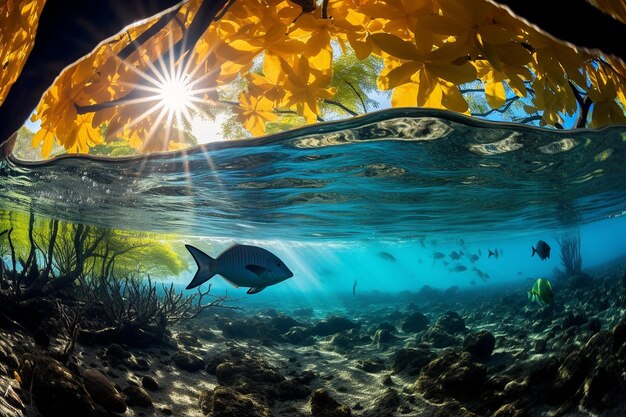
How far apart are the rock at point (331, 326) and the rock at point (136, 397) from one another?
12.3 m

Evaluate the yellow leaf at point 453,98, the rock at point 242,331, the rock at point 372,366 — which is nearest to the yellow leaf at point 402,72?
the yellow leaf at point 453,98

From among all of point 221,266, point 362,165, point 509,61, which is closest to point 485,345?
point 362,165

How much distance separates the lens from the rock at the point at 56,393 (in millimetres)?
3684

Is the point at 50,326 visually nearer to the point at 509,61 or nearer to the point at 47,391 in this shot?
the point at 47,391

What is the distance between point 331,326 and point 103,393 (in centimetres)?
1411

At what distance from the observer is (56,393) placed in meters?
3.77

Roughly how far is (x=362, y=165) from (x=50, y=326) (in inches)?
308

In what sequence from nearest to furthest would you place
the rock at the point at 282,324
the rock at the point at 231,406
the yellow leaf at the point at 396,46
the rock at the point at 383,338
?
the yellow leaf at the point at 396,46
the rock at the point at 231,406
the rock at the point at 383,338
the rock at the point at 282,324

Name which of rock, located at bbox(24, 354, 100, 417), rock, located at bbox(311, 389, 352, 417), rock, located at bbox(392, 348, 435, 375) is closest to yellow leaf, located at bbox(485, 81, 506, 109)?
rock, located at bbox(24, 354, 100, 417)

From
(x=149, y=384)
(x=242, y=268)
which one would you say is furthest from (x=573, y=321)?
(x=149, y=384)

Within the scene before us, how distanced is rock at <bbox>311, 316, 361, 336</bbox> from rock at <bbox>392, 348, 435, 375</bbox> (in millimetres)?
7805

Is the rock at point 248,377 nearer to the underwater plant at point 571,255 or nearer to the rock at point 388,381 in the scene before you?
the rock at point 388,381

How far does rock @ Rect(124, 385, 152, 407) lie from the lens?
530 centimetres

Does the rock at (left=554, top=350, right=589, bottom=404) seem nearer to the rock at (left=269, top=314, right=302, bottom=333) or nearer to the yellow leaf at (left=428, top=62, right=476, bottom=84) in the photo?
the yellow leaf at (left=428, top=62, right=476, bottom=84)
